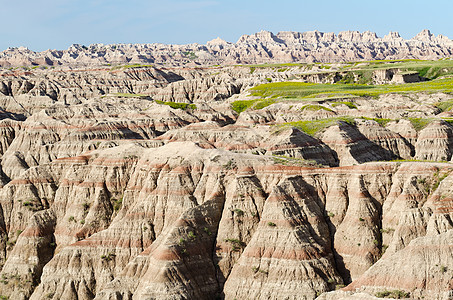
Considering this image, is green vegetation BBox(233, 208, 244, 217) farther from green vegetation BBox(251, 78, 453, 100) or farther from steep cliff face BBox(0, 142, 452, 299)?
green vegetation BBox(251, 78, 453, 100)

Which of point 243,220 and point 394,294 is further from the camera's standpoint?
point 243,220

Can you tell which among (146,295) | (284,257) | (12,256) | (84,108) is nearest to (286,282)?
(284,257)

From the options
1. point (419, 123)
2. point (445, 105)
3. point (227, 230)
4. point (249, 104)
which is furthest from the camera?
point (249, 104)

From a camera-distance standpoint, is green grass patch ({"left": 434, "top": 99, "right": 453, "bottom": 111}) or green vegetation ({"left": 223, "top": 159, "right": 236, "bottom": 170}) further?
green grass patch ({"left": 434, "top": 99, "right": 453, "bottom": 111})

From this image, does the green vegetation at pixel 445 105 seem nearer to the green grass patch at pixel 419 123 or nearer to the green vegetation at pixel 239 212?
the green grass patch at pixel 419 123

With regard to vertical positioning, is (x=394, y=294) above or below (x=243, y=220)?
below

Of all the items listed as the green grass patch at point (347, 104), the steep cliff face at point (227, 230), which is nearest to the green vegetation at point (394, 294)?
the steep cliff face at point (227, 230)

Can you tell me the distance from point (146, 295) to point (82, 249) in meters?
16.1

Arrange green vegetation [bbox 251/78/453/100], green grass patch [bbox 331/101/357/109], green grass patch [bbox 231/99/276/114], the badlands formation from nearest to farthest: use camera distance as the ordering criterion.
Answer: the badlands formation → green grass patch [bbox 331/101/357/109] → green grass patch [bbox 231/99/276/114] → green vegetation [bbox 251/78/453/100]

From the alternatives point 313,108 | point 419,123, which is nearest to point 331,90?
point 313,108

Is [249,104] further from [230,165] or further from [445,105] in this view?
[230,165]

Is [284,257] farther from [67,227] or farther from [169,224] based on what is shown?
[67,227]

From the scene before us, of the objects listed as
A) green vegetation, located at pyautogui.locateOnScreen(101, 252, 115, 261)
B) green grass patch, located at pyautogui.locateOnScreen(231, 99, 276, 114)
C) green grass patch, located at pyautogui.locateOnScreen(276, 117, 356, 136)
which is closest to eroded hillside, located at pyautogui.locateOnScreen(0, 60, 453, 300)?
green vegetation, located at pyautogui.locateOnScreen(101, 252, 115, 261)

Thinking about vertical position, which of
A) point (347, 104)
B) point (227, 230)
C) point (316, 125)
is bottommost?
point (227, 230)
